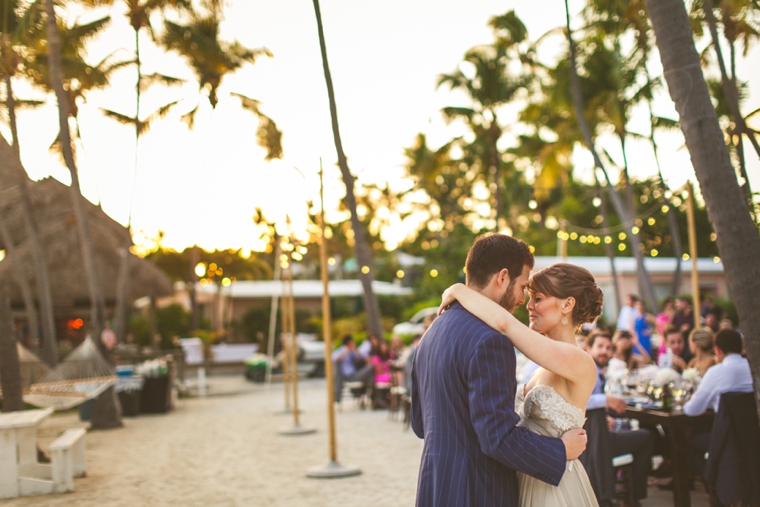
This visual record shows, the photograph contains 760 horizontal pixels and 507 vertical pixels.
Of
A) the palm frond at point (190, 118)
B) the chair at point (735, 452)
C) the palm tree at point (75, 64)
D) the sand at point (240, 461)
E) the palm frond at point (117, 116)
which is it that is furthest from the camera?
the palm frond at point (190, 118)

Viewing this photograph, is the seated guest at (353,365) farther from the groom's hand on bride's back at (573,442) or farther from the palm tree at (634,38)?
the groom's hand on bride's back at (573,442)

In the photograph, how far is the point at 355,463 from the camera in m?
8.59

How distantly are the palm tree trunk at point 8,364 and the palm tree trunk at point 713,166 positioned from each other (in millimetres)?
6657

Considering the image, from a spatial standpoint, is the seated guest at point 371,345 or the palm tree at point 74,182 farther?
the seated guest at point 371,345

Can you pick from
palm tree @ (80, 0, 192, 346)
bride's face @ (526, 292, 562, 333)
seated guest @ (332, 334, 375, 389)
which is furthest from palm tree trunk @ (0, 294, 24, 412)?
palm tree @ (80, 0, 192, 346)

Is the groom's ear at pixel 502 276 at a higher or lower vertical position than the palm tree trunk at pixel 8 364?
higher

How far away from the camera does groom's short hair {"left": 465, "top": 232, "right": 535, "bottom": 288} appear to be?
238cm

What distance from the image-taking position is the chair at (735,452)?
4828mm

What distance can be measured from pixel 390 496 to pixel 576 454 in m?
4.73

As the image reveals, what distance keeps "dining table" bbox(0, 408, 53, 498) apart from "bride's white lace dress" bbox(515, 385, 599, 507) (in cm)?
611

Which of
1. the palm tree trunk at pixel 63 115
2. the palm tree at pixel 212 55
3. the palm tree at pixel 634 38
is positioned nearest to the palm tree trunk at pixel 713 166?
the palm tree trunk at pixel 63 115

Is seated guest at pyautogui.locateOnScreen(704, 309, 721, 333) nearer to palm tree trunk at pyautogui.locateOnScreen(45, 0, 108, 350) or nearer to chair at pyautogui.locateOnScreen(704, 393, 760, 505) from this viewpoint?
chair at pyautogui.locateOnScreen(704, 393, 760, 505)

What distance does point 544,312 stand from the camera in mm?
2605

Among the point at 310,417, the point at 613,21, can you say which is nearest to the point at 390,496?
the point at 310,417
